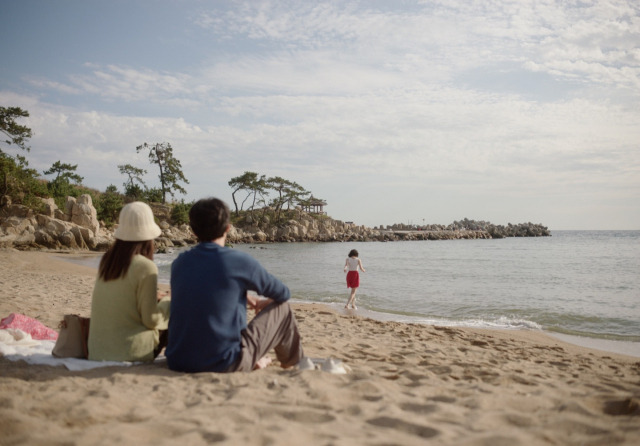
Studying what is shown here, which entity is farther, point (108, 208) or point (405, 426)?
point (108, 208)

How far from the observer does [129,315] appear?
10.2ft

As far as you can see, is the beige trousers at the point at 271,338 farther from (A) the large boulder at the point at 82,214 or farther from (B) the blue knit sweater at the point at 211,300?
(A) the large boulder at the point at 82,214

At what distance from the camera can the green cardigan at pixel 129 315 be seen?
9.87 ft

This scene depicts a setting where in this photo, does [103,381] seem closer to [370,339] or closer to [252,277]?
[252,277]

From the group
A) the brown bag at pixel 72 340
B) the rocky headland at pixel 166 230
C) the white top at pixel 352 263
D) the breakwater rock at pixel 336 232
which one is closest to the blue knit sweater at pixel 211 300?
the brown bag at pixel 72 340

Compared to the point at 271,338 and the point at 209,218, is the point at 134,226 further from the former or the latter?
the point at 271,338

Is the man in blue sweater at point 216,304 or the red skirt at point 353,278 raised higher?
the man in blue sweater at point 216,304

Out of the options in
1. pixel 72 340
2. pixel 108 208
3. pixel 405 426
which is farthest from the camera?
pixel 108 208

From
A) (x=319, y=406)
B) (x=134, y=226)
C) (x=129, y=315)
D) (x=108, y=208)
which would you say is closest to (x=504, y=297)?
(x=319, y=406)

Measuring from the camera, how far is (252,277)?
2902 mm

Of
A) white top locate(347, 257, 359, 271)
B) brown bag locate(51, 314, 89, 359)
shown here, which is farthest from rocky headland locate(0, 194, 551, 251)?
brown bag locate(51, 314, 89, 359)

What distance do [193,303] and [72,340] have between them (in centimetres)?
130

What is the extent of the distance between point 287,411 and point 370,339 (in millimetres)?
3712

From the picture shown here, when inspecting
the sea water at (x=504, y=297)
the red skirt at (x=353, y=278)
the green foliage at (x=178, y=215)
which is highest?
the green foliage at (x=178, y=215)
